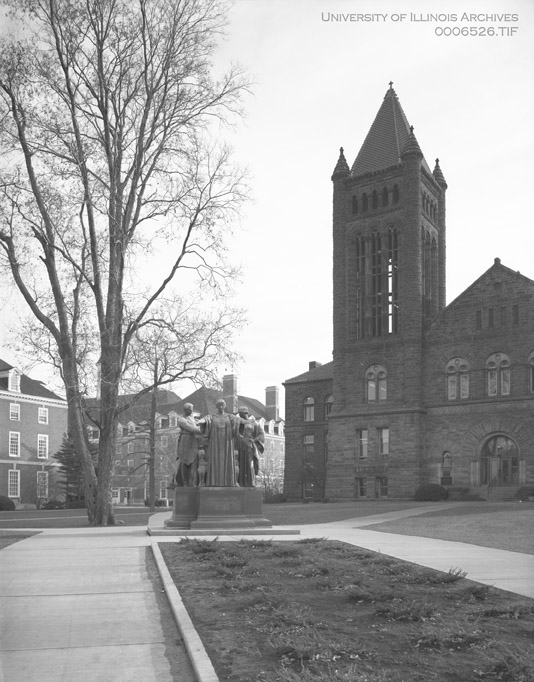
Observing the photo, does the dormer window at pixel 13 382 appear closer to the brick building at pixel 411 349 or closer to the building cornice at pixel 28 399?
the building cornice at pixel 28 399

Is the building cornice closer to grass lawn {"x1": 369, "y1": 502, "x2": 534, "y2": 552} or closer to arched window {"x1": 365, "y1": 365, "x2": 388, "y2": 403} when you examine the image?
arched window {"x1": 365, "y1": 365, "x2": 388, "y2": 403}

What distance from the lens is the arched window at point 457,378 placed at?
54.3 metres

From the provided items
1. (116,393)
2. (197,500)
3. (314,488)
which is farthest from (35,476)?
(197,500)

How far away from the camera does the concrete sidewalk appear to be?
6133 mm

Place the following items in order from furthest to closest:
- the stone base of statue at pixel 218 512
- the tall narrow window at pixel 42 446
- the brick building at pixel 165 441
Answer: the tall narrow window at pixel 42 446, the brick building at pixel 165 441, the stone base of statue at pixel 218 512

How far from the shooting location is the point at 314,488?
65.0m

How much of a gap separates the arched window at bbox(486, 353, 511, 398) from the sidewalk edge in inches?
1786

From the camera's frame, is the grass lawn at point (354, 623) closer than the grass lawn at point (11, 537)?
Yes

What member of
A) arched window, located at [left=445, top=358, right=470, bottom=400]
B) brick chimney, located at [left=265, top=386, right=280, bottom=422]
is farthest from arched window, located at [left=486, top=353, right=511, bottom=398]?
brick chimney, located at [left=265, top=386, right=280, bottom=422]

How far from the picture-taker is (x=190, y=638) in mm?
6777

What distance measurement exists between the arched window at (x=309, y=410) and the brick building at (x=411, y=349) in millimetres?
4144

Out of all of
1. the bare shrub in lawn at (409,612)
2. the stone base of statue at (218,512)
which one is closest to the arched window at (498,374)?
the stone base of statue at (218,512)

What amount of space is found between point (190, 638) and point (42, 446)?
6225cm

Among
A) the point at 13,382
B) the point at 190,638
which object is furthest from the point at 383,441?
the point at 190,638
